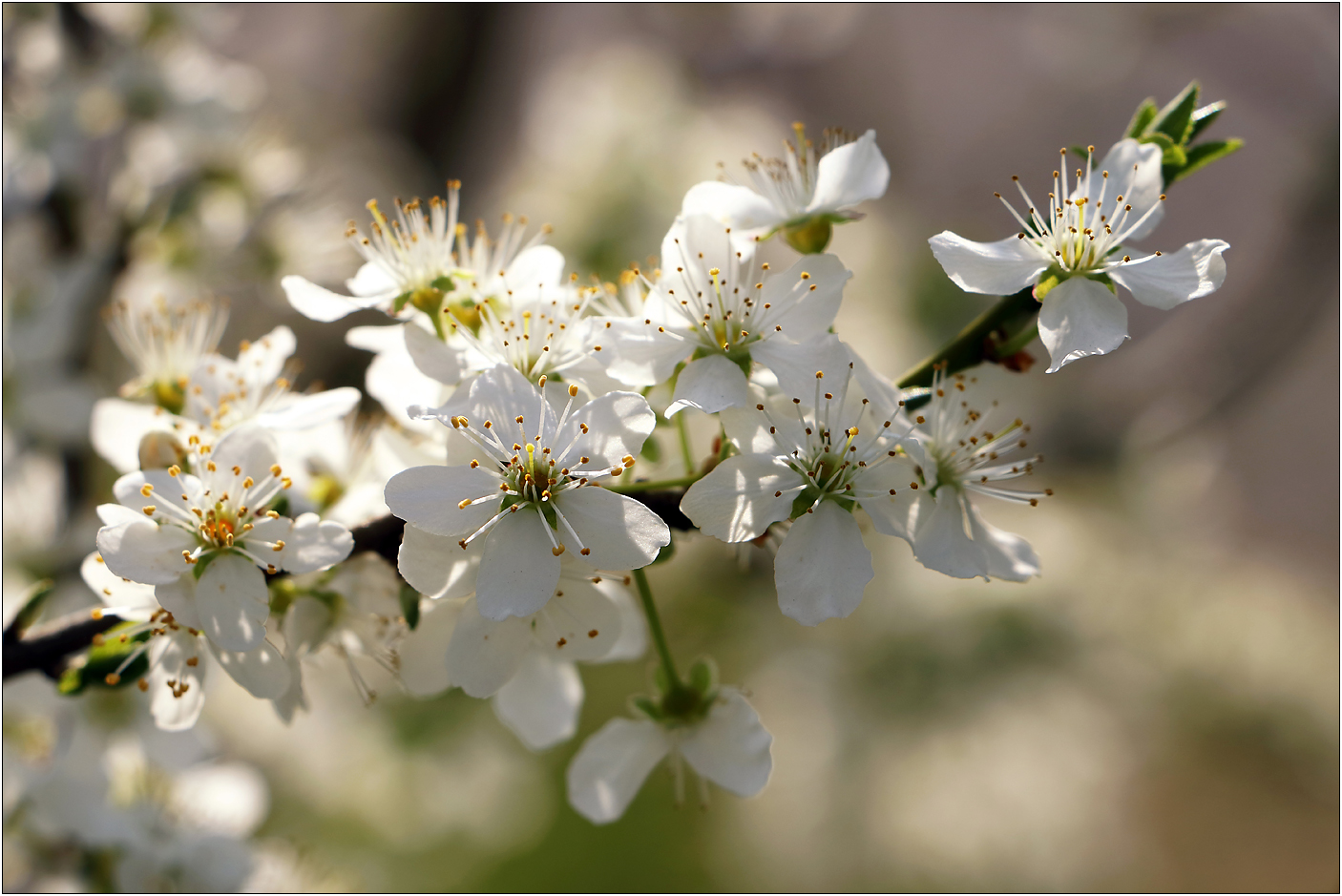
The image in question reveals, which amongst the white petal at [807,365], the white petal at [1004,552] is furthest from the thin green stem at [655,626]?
the white petal at [1004,552]

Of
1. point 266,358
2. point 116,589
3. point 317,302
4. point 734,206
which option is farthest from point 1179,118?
point 116,589

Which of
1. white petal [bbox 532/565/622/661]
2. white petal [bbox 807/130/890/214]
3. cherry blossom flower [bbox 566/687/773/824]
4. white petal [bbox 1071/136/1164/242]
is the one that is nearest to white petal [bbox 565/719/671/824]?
cherry blossom flower [bbox 566/687/773/824]

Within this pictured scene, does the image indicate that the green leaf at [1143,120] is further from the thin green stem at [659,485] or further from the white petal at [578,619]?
the white petal at [578,619]

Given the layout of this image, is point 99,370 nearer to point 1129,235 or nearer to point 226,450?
point 226,450

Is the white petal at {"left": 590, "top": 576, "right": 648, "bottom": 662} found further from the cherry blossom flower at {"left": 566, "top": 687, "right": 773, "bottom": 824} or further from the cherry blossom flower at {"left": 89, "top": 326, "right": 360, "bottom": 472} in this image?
the cherry blossom flower at {"left": 89, "top": 326, "right": 360, "bottom": 472}

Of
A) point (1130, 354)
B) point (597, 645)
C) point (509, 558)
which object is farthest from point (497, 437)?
point (1130, 354)

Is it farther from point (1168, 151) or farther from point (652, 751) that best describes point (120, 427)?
point (1168, 151)
